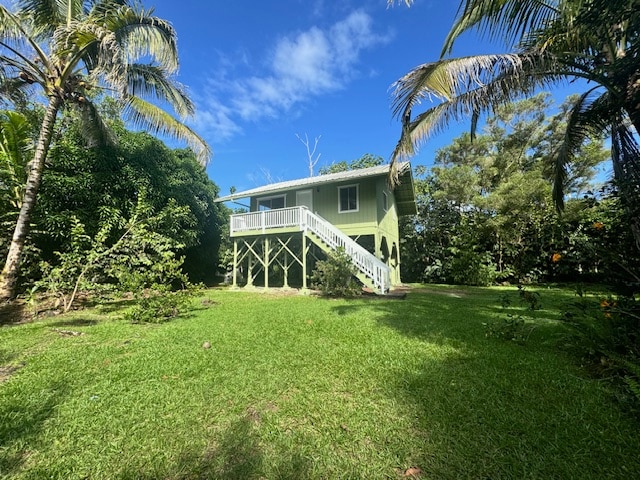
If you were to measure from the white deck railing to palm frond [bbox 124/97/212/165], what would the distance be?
3714 mm

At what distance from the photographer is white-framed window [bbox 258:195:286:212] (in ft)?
51.9

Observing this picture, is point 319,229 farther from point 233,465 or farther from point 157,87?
point 233,465

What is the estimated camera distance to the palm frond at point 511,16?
176 inches

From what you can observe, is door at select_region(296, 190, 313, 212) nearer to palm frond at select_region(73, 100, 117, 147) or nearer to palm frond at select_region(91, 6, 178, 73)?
palm frond at select_region(73, 100, 117, 147)

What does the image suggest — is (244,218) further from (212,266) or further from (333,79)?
(333,79)

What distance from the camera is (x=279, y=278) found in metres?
16.4

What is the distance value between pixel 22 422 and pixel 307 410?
2634 mm

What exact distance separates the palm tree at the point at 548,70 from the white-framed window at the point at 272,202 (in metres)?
10.4

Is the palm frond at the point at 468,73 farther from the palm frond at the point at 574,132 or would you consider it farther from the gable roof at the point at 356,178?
the gable roof at the point at 356,178

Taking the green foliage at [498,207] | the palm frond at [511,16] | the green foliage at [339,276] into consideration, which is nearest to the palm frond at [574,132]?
the palm frond at [511,16]

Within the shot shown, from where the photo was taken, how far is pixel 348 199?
13812 millimetres

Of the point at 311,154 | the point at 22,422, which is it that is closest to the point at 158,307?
the point at 22,422

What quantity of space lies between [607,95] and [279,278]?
14.4 metres

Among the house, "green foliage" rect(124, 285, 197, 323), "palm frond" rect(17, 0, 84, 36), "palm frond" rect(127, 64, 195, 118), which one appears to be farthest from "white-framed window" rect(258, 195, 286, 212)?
"palm frond" rect(17, 0, 84, 36)
